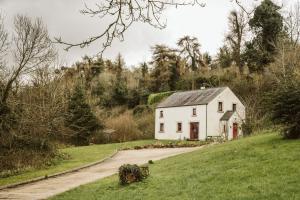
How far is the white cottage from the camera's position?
52094 mm

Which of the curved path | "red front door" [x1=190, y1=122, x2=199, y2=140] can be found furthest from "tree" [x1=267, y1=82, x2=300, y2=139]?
"red front door" [x1=190, y1=122, x2=199, y2=140]

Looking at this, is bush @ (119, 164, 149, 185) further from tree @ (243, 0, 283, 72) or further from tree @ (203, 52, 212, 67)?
tree @ (203, 52, 212, 67)

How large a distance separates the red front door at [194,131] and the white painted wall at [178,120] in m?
0.41

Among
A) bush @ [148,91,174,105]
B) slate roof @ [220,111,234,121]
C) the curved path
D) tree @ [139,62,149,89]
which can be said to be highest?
tree @ [139,62,149,89]

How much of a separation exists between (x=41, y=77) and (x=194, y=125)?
74.0 ft

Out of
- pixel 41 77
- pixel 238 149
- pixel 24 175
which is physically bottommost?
pixel 24 175

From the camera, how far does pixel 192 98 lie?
182ft

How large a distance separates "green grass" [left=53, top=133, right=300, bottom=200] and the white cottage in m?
32.0

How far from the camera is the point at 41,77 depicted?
3694cm

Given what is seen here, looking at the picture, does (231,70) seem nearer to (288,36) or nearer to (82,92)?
(288,36)

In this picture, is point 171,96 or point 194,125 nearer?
point 194,125

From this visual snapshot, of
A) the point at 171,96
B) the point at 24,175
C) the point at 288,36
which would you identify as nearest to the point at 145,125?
the point at 171,96

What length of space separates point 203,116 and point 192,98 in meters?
3.91

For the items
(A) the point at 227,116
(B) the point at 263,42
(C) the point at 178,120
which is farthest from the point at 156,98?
(B) the point at 263,42
